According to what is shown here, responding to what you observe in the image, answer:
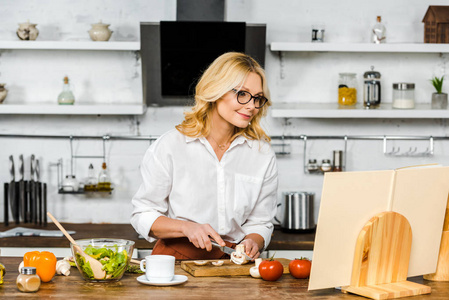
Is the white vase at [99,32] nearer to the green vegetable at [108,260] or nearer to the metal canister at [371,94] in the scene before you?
the metal canister at [371,94]

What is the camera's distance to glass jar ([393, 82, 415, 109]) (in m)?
3.97

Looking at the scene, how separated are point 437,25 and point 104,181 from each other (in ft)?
7.63

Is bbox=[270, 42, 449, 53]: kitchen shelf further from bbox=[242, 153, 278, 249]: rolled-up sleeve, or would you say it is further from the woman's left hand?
the woman's left hand

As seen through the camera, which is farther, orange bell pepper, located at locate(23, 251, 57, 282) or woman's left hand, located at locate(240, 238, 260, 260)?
woman's left hand, located at locate(240, 238, 260, 260)

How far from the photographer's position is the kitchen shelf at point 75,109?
12.6 ft

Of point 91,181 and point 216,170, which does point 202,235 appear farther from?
point 91,181

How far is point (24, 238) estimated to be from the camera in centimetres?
361

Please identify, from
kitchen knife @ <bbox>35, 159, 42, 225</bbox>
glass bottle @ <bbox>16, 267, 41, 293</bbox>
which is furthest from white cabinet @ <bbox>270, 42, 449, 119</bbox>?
glass bottle @ <bbox>16, 267, 41, 293</bbox>

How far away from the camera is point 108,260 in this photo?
→ 75.7 inches

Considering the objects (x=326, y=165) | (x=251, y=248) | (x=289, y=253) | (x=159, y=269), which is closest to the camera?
(x=159, y=269)

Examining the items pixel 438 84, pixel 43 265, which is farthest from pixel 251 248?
pixel 438 84

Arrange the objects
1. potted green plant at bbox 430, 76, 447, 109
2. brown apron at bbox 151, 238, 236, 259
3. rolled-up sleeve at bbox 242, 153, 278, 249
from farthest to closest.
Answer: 1. potted green plant at bbox 430, 76, 447, 109
2. rolled-up sleeve at bbox 242, 153, 278, 249
3. brown apron at bbox 151, 238, 236, 259

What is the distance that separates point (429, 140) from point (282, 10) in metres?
1.31

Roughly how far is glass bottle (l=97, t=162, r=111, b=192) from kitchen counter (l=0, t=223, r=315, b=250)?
0.81ft
